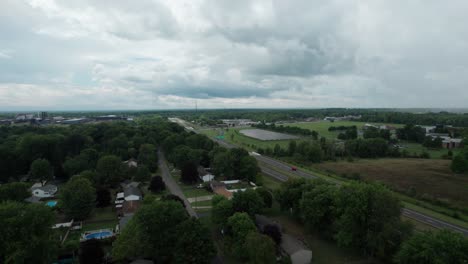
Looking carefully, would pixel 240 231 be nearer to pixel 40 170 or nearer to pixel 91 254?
pixel 91 254

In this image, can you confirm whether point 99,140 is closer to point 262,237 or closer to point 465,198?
point 262,237

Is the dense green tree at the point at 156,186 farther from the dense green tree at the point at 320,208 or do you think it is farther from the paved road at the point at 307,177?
the dense green tree at the point at 320,208

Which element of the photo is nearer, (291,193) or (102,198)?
(291,193)

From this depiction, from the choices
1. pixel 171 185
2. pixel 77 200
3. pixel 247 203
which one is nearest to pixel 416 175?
pixel 247 203

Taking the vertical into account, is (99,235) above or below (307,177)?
below

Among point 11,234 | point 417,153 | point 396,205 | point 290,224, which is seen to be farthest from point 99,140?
point 417,153
